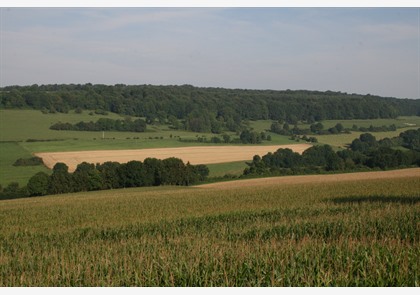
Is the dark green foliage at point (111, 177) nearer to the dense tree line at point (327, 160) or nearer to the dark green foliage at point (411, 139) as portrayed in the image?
the dense tree line at point (327, 160)

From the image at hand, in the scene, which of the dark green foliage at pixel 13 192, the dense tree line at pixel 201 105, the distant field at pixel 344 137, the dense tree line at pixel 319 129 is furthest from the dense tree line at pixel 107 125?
the dark green foliage at pixel 13 192

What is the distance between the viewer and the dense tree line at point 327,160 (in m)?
67.4

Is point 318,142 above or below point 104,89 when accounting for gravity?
below

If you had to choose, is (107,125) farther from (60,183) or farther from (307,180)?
(307,180)

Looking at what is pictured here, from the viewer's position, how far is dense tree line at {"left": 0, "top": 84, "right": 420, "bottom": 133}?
103938 mm

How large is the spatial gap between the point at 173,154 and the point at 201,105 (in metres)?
42.6

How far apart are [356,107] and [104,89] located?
57.5 metres

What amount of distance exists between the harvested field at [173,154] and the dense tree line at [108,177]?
15.0 feet

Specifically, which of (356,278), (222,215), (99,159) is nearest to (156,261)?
(356,278)

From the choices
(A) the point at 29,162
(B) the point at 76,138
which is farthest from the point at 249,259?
(B) the point at 76,138

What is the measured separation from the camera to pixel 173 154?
2955 inches

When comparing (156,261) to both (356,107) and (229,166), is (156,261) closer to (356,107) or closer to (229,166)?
(229,166)

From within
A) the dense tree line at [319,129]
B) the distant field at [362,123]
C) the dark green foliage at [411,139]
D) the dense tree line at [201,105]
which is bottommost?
the dark green foliage at [411,139]

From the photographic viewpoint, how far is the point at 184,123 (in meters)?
105
